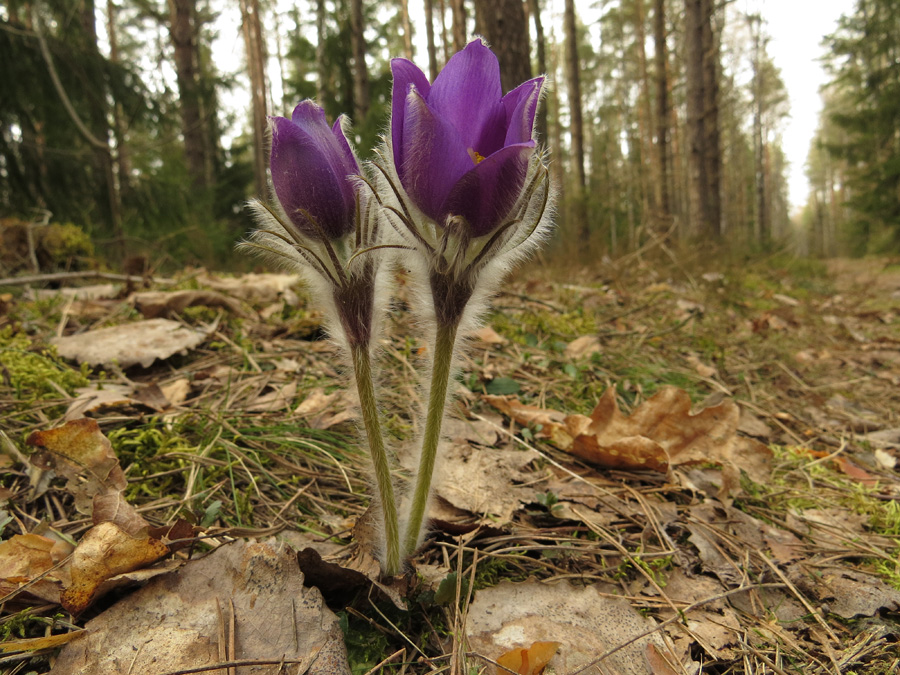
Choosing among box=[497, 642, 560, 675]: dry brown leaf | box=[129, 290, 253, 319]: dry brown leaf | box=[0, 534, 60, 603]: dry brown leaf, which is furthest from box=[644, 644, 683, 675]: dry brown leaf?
box=[129, 290, 253, 319]: dry brown leaf

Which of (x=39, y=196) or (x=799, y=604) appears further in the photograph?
(x=39, y=196)

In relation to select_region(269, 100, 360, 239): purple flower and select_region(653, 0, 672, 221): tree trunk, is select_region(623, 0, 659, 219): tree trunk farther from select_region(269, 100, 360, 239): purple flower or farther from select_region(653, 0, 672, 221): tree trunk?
select_region(269, 100, 360, 239): purple flower

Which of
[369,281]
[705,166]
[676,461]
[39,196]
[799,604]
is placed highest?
[705,166]

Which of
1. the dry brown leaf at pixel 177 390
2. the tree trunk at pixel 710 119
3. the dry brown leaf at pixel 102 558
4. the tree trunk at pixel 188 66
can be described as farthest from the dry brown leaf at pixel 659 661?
the tree trunk at pixel 188 66

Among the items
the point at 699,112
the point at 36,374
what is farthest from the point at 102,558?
the point at 699,112

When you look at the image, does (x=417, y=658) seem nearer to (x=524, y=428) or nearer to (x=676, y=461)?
(x=524, y=428)

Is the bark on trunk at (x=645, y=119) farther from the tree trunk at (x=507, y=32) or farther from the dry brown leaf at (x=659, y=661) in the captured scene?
the dry brown leaf at (x=659, y=661)

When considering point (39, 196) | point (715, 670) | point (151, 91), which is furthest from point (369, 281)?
point (151, 91)
